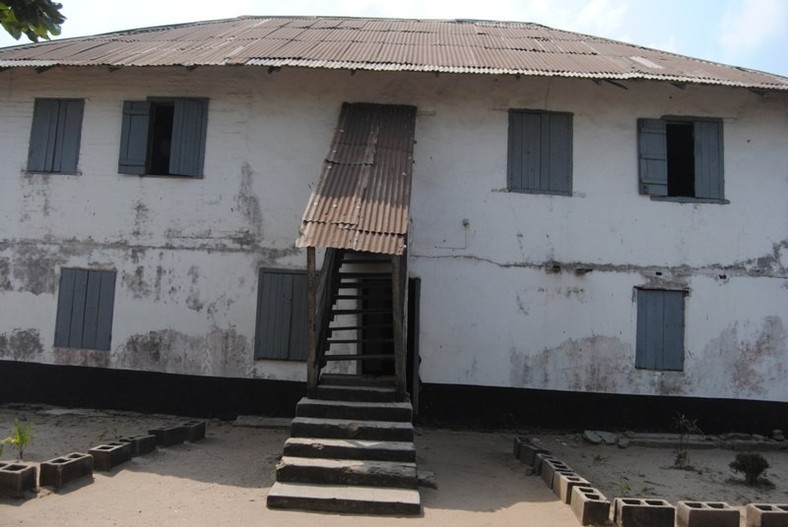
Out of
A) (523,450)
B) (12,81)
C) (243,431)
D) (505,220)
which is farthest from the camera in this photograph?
(12,81)

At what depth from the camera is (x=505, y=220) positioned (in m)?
8.95

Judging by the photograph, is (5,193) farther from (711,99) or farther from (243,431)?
(711,99)

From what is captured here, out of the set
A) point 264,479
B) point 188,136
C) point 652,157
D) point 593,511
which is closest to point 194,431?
point 264,479

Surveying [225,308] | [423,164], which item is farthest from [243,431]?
[423,164]

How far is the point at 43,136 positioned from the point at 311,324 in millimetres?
6341

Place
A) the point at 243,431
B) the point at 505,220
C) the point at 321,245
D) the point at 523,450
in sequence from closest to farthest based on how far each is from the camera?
the point at 321,245 → the point at 523,450 → the point at 243,431 → the point at 505,220

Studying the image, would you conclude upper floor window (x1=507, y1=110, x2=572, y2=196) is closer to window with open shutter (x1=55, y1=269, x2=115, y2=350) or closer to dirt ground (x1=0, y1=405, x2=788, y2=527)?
dirt ground (x1=0, y1=405, x2=788, y2=527)

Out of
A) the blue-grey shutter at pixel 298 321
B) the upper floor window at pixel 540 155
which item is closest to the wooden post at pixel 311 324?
the blue-grey shutter at pixel 298 321

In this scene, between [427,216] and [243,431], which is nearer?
[243,431]

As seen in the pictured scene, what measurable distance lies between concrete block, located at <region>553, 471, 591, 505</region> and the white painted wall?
281 cm

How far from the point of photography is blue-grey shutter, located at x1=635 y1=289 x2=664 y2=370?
876cm

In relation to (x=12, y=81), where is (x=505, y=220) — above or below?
below

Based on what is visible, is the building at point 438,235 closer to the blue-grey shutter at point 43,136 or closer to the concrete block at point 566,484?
the blue-grey shutter at point 43,136

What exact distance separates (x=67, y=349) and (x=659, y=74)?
10.0 meters
